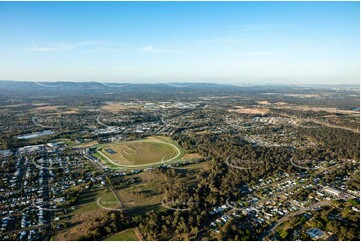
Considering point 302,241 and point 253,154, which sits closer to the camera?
point 302,241

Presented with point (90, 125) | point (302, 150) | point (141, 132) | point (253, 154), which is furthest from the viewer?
point (90, 125)

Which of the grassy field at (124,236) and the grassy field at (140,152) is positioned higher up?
the grassy field at (140,152)

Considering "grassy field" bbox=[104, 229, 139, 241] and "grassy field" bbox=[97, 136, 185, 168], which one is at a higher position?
"grassy field" bbox=[97, 136, 185, 168]

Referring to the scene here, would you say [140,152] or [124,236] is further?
[140,152]

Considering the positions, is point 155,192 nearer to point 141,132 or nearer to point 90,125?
point 141,132

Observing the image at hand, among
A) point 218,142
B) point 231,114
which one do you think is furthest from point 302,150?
point 231,114

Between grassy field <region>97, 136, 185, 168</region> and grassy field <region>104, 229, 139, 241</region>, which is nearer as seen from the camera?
grassy field <region>104, 229, 139, 241</region>

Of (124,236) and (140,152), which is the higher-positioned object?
(140,152)

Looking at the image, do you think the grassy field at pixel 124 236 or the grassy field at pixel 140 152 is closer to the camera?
the grassy field at pixel 124 236
